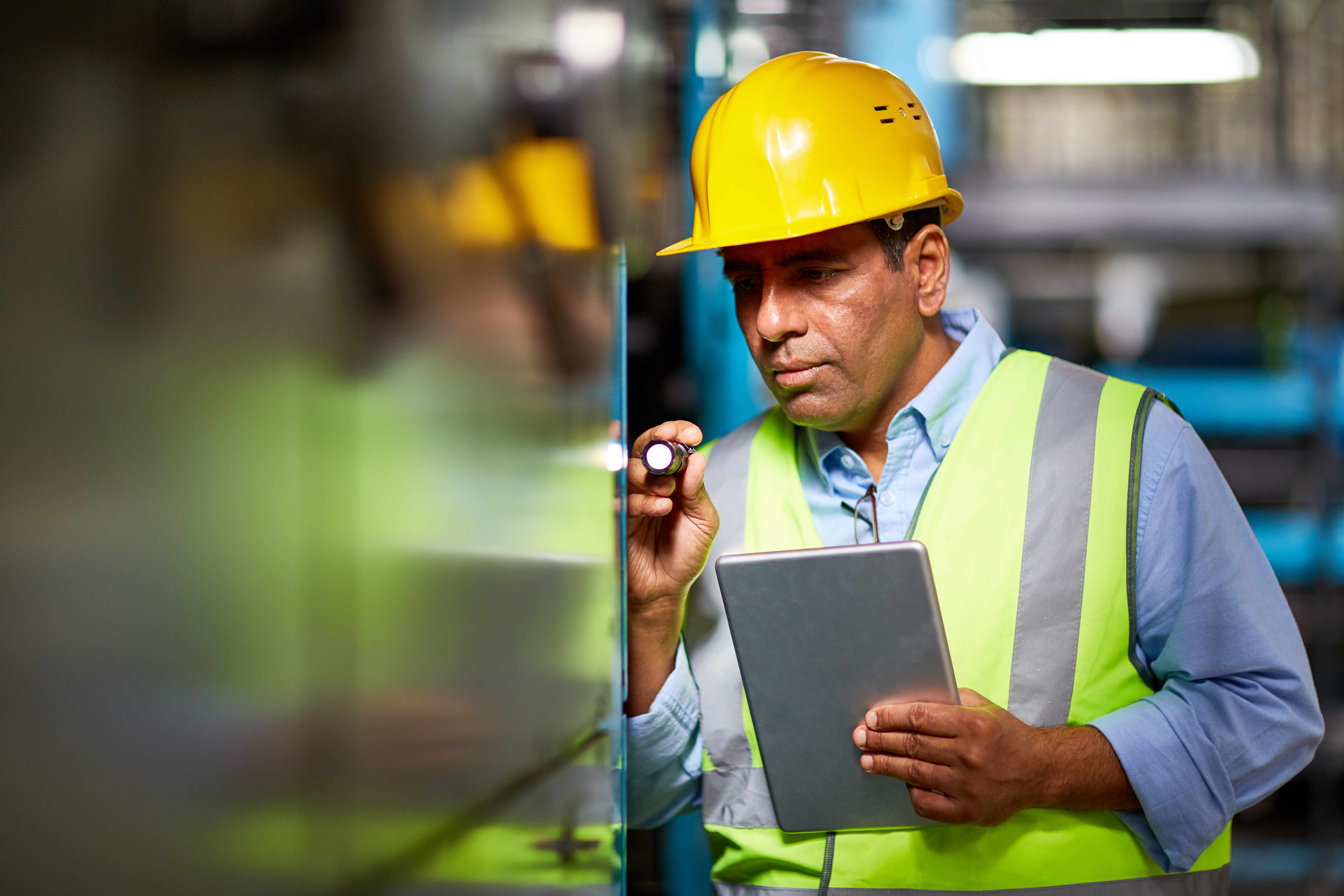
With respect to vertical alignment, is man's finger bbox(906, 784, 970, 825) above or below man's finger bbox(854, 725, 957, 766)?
below

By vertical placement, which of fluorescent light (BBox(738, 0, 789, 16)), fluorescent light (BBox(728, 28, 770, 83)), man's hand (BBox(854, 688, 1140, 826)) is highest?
fluorescent light (BBox(738, 0, 789, 16))

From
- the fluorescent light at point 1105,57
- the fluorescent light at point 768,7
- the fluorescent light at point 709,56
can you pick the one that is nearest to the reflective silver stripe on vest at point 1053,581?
the fluorescent light at point 709,56

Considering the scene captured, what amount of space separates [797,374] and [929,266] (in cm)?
23

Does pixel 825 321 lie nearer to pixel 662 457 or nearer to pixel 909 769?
pixel 662 457

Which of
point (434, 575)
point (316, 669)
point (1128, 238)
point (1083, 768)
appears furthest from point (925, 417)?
point (1128, 238)

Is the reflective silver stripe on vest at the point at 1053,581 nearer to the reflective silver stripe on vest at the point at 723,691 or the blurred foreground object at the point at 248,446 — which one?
the reflective silver stripe on vest at the point at 723,691

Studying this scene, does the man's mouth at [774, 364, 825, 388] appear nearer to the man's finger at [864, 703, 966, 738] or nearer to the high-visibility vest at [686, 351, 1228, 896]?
the high-visibility vest at [686, 351, 1228, 896]

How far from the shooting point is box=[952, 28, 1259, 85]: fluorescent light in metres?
4.97

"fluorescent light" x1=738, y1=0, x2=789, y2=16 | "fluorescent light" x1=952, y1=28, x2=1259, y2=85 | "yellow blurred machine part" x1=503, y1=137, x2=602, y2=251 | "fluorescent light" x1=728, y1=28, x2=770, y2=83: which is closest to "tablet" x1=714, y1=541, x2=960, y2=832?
"yellow blurred machine part" x1=503, y1=137, x2=602, y2=251

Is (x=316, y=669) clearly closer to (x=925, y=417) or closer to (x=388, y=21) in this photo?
(x=388, y=21)

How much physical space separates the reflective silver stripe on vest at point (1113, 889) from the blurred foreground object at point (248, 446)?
2.22 ft

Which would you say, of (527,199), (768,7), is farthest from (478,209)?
(768,7)

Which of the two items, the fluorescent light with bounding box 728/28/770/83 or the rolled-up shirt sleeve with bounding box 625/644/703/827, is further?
the fluorescent light with bounding box 728/28/770/83

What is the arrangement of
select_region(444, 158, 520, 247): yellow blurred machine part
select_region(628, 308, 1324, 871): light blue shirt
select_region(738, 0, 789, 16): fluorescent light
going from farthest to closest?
select_region(738, 0, 789, 16): fluorescent light < select_region(628, 308, 1324, 871): light blue shirt < select_region(444, 158, 520, 247): yellow blurred machine part
